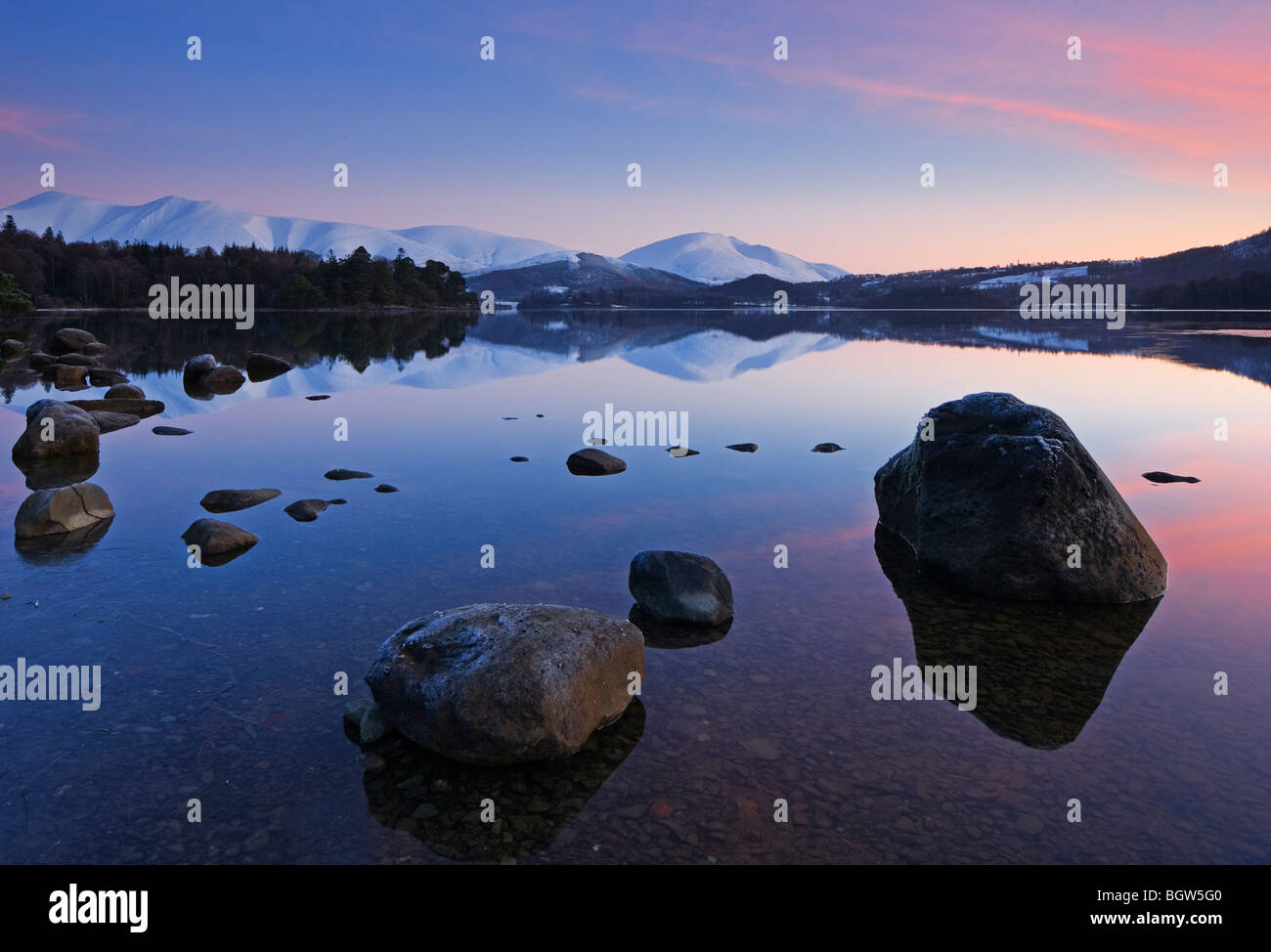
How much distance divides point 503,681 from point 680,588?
4197mm

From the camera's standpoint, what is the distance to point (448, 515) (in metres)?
17.0

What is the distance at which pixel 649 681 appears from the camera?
32.1 ft

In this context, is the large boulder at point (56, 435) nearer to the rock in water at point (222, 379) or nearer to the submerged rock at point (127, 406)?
the submerged rock at point (127, 406)

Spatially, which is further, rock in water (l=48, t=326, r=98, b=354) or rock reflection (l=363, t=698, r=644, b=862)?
rock in water (l=48, t=326, r=98, b=354)

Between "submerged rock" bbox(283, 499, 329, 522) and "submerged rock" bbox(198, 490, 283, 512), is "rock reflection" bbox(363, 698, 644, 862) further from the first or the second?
"submerged rock" bbox(198, 490, 283, 512)

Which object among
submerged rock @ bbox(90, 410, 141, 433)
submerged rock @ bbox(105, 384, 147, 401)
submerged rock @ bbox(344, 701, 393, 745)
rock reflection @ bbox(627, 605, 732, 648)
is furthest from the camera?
submerged rock @ bbox(105, 384, 147, 401)

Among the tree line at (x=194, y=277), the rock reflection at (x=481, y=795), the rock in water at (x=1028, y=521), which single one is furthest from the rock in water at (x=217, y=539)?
the tree line at (x=194, y=277)

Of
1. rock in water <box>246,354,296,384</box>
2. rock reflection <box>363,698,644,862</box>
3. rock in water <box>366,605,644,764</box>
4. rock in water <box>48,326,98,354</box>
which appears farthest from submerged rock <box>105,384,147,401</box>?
rock reflection <box>363,698,644,862</box>

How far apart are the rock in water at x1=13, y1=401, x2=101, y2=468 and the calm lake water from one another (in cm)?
77

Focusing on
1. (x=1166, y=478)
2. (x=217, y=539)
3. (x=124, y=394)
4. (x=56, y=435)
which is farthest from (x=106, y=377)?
(x=1166, y=478)

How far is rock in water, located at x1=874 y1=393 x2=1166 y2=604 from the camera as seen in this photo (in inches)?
498

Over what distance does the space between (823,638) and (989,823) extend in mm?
4126

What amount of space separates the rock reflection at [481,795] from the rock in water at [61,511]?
424 inches
